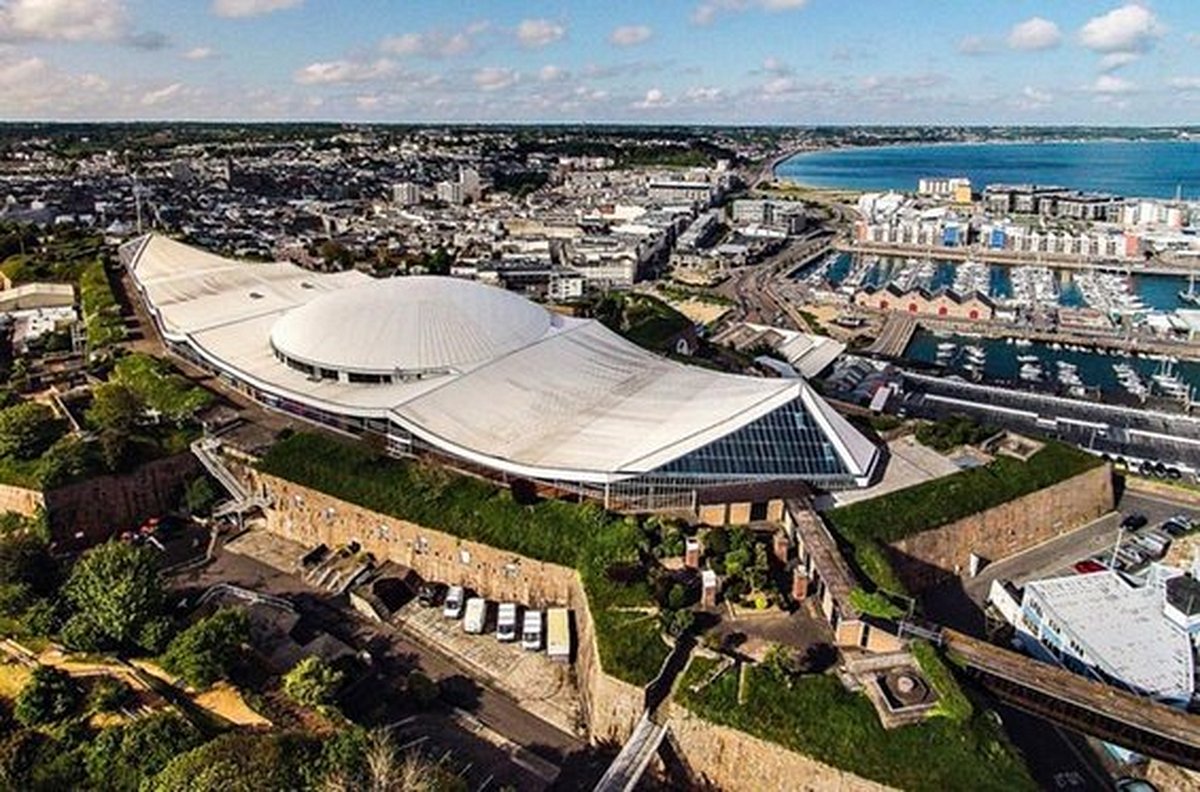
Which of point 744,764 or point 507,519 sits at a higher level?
point 507,519

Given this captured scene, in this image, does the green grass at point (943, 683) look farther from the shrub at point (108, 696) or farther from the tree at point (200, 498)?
the tree at point (200, 498)

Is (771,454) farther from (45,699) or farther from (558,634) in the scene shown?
(45,699)

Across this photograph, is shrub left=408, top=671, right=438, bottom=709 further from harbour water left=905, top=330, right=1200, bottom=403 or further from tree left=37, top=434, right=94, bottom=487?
harbour water left=905, top=330, right=1200, bottom=403

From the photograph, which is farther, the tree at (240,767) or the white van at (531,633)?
the white van at (531,633)

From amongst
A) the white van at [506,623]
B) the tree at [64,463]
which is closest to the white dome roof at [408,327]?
the tree at [64,463]

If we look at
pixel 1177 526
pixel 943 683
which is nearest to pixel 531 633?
pixel 943 683

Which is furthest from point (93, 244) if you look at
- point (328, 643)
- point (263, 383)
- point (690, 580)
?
point (690, 580)
